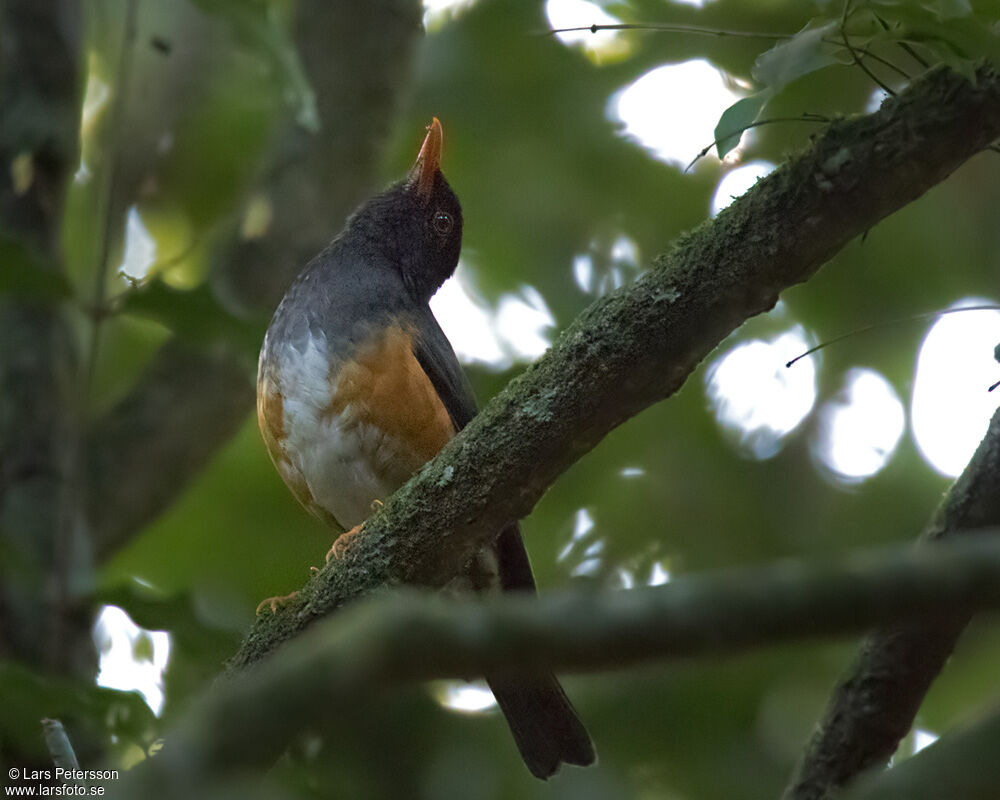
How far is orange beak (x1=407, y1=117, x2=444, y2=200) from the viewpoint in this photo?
20.2 feet

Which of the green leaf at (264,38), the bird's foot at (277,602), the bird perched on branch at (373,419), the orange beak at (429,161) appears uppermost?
the orange beak at (429,161)

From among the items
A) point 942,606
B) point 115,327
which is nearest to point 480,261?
point 115,327

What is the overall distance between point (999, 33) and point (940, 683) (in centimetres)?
433

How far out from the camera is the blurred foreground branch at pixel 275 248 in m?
5.86

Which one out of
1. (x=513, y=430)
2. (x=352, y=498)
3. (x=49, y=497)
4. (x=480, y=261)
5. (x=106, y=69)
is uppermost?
(x=106, y=69)

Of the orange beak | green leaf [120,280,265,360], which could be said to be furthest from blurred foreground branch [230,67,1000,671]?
the orange beak

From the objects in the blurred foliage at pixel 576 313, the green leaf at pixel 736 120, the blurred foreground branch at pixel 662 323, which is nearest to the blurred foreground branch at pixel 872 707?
the blurred foliage at pixel 576 313

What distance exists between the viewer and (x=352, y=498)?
192 inches

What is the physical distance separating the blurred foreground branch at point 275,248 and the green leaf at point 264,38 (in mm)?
2282

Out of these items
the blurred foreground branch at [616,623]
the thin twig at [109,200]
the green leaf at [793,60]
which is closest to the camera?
the blurred foreground branch at [616,623]

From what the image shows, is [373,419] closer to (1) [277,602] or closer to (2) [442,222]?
(1) [277,602]

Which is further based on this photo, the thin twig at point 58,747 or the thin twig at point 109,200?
the thin twig at point 109,200

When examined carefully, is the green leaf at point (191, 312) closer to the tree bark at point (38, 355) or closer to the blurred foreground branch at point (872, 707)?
the tree bark at point (38, 355)

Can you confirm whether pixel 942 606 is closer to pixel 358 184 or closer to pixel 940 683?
pixel 940 683
